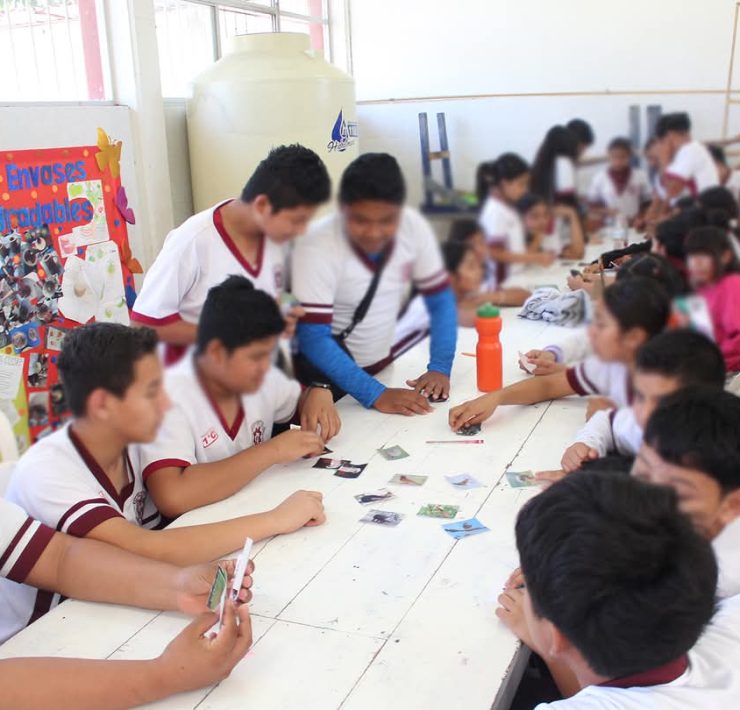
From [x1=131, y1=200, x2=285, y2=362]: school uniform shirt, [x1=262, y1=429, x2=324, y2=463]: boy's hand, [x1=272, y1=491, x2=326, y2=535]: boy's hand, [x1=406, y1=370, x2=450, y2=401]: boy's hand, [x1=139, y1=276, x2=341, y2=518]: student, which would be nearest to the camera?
[x1=139, y1=276, x2=341, y2=518]: student

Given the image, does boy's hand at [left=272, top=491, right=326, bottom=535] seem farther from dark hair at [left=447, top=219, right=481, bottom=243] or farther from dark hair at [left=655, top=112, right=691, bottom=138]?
dark hair at [left=655, top=112, right=691, bottom=138]

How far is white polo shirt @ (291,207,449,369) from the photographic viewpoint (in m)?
0.68

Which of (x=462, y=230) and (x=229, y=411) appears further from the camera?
(x=229, y=411)

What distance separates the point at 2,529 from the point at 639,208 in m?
0.83

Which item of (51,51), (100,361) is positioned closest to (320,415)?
(100,361)

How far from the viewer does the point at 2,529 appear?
0.96 meters

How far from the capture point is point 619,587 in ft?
2.03

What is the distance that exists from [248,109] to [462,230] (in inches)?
71.6

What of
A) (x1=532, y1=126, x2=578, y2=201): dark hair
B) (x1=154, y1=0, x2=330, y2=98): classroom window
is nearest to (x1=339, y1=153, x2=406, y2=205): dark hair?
(x1=532, y1=126, x2=578, y2=201): dark hair

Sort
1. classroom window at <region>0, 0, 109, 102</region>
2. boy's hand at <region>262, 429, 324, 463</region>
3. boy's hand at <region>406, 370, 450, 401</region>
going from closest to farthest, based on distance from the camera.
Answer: boy's hand at <region>262, 429, 324, 463</region>
boy's hand at <region>406, 370, 450, 401</region>
classroom window at <region>0, 0, 109, 102</region>

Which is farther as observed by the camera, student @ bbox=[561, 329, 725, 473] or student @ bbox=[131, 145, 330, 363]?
student @ bbox=[131, 145, 330, 363]

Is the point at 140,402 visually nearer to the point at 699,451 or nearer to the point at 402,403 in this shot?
the point at 699,451

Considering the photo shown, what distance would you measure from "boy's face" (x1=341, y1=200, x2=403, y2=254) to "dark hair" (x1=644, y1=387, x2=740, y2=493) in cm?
→ 30

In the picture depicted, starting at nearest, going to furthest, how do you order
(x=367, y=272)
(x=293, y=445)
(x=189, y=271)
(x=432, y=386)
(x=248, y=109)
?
(x=367, y=272), (x=189, y=271), (x=293, y=445), (x=432, y=386), (x=248, y=109)
